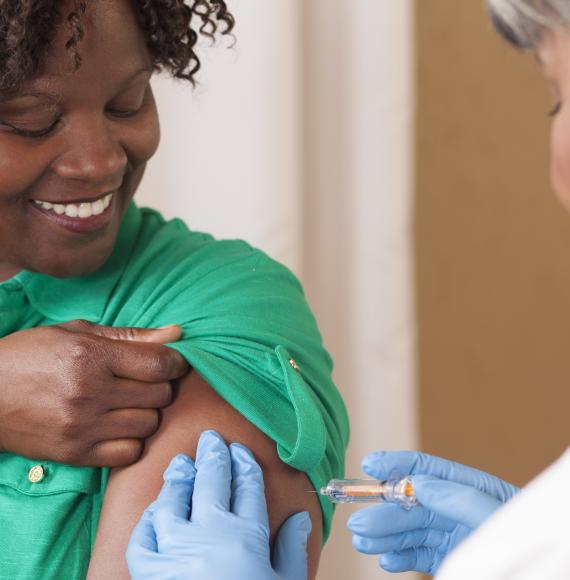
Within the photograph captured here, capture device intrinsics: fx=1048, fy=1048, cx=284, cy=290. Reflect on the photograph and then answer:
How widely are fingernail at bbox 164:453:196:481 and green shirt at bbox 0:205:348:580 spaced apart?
3.4 inches

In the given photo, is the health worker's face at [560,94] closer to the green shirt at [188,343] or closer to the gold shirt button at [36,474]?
the green shirt at [188,343]

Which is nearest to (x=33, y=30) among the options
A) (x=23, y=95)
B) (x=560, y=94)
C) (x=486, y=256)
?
(x=23, y=95)

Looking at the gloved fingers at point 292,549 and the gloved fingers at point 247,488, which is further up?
the gloved fingers at point 247,488

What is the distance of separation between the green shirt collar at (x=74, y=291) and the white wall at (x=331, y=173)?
667 millimetres

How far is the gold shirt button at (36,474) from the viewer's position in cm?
126

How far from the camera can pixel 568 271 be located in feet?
A: 8.84

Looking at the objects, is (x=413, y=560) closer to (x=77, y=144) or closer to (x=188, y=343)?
(x=188, y=343)

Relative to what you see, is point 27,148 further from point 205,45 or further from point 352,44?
point 352,44

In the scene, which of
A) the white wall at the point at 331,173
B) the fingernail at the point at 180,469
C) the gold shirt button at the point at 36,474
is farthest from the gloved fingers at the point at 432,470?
the white wall at the point at 331,173

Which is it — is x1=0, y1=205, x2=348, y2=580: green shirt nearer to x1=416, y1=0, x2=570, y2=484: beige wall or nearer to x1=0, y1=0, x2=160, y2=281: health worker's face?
x1=0, y1=0, x2=160, y2=281: health worker's face

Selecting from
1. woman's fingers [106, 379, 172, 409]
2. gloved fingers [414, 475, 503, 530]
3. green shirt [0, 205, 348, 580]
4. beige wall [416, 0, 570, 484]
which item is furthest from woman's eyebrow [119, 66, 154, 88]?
beige wall [416, 0, 570, 484]

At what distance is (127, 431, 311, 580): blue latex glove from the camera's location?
1111mm

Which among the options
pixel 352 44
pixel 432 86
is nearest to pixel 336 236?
pixel 352 44

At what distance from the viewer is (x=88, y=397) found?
124 cm
